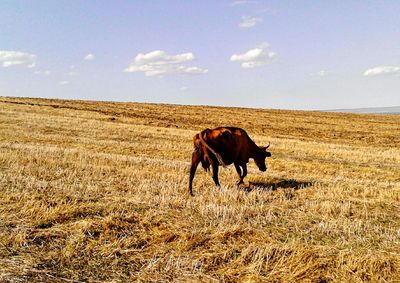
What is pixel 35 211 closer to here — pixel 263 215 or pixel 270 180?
pixel 263 215

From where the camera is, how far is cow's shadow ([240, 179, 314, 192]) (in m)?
11.1

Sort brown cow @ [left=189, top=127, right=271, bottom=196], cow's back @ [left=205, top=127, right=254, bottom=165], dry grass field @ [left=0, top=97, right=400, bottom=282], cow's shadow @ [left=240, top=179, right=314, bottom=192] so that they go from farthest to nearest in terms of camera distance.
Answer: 1. cow's shadow @ [left=240, top=179, right=314, bottom=192]
2. cow's back @ [left=205, top=127, right=254, bottom=165]
3. brown cow @ [left=189, top=127, right=271, bottom=196]
4. dry grass field @ [left=0, top=97, right=400, bottom=282]

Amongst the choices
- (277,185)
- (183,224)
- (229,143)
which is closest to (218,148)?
(229,143)

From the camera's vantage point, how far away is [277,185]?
11.8 m

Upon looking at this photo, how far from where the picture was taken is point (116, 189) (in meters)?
10.2

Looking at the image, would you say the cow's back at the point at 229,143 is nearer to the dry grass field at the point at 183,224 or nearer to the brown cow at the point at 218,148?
the brown cow at the point at 218,148

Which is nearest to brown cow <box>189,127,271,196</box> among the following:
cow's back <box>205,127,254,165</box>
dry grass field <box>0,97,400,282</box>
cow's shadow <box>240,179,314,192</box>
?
cow's back <box>205,127,254,165</box>

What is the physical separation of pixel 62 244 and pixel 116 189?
409 cm

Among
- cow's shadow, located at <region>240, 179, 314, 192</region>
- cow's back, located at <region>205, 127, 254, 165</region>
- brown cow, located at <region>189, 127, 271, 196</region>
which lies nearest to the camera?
brown cow, located at <region>189, 127, 271, 196</region>

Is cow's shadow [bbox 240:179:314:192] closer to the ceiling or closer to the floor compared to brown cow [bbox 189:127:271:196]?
closer to the floor

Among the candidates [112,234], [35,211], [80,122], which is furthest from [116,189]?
[80,122]

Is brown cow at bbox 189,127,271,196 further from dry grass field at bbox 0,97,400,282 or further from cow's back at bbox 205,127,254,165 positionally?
dry grass field at bbox 0,97,400,282

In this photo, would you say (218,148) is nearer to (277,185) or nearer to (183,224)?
(277,185)

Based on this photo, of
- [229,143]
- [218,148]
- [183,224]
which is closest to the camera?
[183,224]
